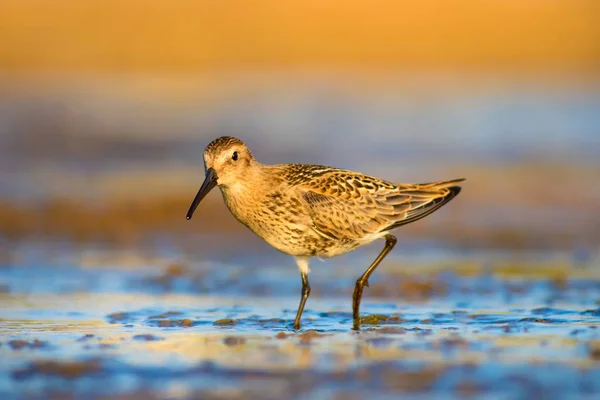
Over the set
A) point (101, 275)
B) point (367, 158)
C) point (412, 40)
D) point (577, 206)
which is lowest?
point (101, 275)

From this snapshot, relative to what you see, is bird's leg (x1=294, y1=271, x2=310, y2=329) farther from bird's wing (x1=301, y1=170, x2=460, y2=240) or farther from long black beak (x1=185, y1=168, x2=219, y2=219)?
long black beak (x1=185, y1=168, x2=219, y2=219)

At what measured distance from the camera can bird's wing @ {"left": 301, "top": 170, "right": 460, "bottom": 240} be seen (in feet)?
29.1

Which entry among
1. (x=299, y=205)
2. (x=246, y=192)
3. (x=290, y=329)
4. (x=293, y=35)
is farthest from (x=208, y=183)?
(x=293, y=35)

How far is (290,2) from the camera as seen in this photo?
36.9m

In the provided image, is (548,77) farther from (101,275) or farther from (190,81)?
(101,275)

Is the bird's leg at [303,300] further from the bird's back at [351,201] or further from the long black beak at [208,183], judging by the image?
the long black beak at [208,183]

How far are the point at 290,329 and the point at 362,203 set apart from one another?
1490 millimetres

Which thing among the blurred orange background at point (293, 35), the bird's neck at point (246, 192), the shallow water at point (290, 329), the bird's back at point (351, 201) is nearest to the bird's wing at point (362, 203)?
the bird's back at point (351, 201)

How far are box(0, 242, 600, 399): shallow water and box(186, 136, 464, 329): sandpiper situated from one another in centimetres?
58

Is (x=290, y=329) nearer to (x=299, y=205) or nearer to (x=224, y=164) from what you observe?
(x=299, y=205)

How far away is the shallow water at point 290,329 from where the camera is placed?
6.17m

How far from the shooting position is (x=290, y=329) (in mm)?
8203

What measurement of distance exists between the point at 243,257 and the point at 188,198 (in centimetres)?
331

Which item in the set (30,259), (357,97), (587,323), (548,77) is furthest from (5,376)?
(548,77)
